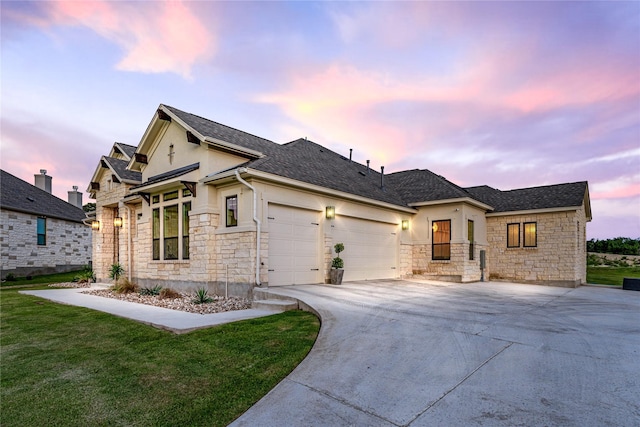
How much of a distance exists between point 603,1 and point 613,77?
10.1ft

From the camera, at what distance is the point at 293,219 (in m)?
10.4

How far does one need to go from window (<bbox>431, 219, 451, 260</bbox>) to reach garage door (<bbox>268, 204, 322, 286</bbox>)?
6.38 meters

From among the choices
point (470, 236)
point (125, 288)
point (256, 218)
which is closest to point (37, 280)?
point (125, 288)

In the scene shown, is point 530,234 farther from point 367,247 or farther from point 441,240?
point 367,247

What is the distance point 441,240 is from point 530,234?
412 centimetres

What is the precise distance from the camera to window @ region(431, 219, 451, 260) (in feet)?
47.1

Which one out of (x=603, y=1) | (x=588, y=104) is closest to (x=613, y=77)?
(x=588, y=104)

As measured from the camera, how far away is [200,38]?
11.4m

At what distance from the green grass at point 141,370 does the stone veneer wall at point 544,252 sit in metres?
12.4

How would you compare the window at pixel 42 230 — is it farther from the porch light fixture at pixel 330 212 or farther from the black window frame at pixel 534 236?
the black window frame at pixel 534 236

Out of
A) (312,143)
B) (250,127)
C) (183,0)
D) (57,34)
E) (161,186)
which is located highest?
(250,127)

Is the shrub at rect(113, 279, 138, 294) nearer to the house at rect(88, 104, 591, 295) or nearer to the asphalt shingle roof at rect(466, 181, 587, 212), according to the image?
the house at rect(88, 104, 591, 295)

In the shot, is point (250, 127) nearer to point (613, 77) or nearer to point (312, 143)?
point (312, 143)

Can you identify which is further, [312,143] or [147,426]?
[312,143]
